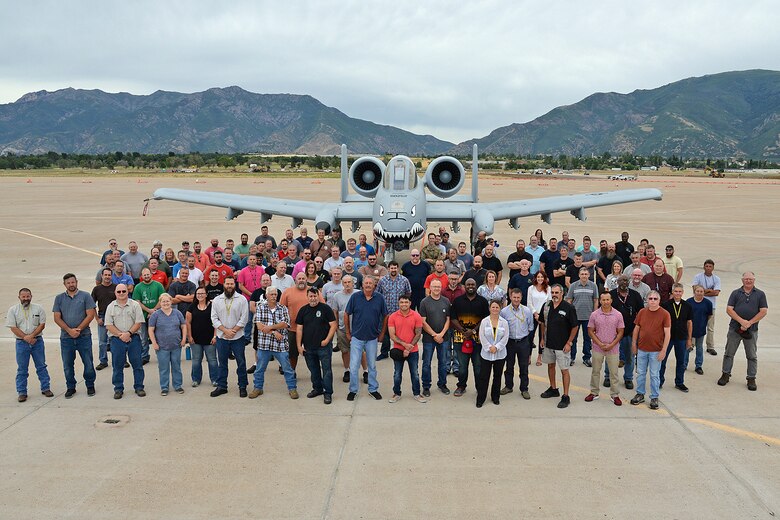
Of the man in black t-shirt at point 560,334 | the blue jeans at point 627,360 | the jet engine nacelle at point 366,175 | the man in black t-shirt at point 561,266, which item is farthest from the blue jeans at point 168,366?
the jet engine nacelle at point 366,175

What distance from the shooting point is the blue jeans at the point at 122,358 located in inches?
263

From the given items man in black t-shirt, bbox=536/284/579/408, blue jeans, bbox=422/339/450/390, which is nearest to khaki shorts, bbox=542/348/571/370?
man in black t-shirt, bbox=536/284/579/408

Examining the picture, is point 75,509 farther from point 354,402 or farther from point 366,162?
point 366,162

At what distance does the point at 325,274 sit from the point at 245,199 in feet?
31.1

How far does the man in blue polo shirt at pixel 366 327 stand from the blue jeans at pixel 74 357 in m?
3.44

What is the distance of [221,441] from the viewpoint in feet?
18.5

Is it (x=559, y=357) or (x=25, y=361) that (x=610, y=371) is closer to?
(x=559, y=357)

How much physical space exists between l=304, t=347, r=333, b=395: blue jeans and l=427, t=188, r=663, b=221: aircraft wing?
31.7 ft

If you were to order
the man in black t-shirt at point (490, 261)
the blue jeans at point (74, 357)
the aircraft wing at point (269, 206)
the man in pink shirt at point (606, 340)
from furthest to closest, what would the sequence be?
the aircraft wing at point (269, 206) → the man in black t-shirt at point (490, 261) → the blue jeans at point (74, 357) → the man in pink shirt at point (606, 340)

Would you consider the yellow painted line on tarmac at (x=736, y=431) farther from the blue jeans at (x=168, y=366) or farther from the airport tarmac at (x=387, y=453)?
the blue jeans at (x=168, y=366)

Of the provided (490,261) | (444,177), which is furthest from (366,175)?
(490,261)

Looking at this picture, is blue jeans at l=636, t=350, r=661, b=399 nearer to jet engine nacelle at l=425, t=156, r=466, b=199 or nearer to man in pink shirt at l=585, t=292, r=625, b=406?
man in pink shirt at l=585, t=292, r=625, b=406

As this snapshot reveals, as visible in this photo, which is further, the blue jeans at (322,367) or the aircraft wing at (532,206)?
the aircraft wing at (532,206)

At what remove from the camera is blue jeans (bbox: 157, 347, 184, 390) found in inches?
Result: 271
